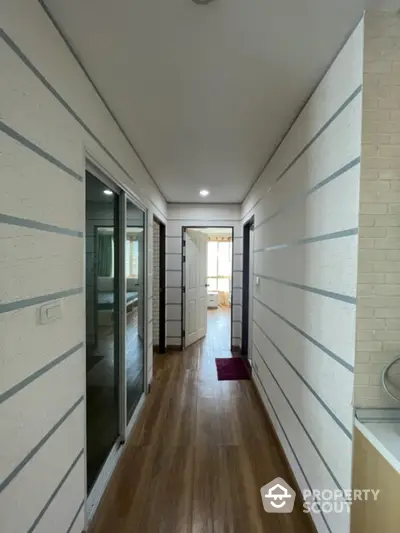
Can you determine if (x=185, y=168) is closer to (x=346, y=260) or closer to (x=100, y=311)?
(x=100, y=311)

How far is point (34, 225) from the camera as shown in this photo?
117 centimetres

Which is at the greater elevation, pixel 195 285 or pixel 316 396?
pixel 195 285

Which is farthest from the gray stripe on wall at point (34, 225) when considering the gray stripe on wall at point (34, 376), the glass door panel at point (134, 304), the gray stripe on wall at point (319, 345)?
the gray stripe on wall at point (319, 345)

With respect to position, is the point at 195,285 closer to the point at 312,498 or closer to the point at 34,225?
the point at 312,498

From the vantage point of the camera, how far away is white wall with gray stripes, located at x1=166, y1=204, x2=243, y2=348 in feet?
17.4

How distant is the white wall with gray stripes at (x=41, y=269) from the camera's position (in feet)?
3.35

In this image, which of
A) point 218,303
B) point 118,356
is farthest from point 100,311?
point 218,303

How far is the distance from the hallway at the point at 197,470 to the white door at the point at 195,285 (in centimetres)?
196

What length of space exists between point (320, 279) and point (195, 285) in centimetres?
420

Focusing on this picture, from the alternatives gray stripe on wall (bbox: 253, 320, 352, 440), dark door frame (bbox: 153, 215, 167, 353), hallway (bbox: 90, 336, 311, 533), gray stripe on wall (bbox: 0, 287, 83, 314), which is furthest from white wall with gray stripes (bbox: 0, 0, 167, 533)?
dark door frame (bbox: 153, 215, 167, 353)

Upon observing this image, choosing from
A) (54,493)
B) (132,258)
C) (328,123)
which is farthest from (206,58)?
(54,493)

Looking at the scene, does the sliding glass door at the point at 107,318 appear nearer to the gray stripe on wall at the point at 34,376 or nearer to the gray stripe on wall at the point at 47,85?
the gray stripe on wall at the point at 47,85

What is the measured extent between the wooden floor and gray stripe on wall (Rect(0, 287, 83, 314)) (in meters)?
1.38

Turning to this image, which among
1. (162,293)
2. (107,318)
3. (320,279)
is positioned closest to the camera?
(320,279)
